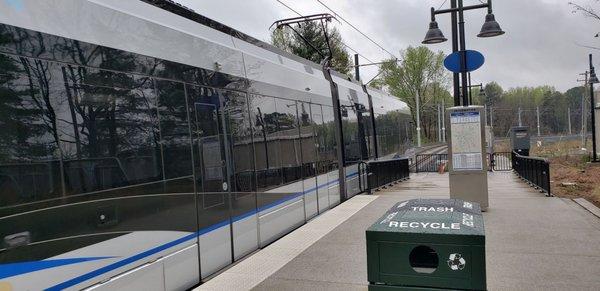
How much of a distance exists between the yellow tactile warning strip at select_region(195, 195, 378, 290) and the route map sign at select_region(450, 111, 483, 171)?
2373mm

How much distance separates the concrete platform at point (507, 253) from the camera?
5.63 metres

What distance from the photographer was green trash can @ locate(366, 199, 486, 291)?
10.2 feet

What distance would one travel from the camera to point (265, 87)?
8180 millimetres

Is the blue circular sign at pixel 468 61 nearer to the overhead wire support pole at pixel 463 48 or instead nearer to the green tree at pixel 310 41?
the overhead wire support pole at pixel 463 48

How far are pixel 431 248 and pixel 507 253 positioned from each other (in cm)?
411

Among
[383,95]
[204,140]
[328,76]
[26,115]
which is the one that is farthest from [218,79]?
[383,95]

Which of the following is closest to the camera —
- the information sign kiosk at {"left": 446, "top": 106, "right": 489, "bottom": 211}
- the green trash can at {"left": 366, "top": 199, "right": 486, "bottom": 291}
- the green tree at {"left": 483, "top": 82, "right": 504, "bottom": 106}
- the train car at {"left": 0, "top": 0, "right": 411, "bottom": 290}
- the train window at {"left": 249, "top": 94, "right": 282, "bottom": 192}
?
the green trash can at {"left": 366, "top": 199, "right": 486, "bottom": 291}

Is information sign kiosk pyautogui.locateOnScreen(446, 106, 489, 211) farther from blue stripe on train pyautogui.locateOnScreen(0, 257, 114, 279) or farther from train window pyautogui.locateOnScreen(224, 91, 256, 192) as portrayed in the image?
blue stripe on train pyautogui.locateOnScreen(0, 257, 114, 279)

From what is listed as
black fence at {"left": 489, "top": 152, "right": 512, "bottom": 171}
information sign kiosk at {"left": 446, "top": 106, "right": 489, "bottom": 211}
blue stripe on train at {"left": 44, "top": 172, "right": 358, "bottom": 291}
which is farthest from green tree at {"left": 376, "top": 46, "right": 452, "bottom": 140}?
blue stripe on train at {"left": 44, "top": 172, "right": 358, "bottom": 291}

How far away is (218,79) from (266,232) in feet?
8.11

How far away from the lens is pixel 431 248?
3.22 meters

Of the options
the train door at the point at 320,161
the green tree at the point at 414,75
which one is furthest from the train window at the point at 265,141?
the green tree at the point at 414,75

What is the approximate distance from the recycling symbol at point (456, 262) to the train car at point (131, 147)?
8.97 feet

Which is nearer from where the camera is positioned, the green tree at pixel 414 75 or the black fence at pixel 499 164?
the black fence at pixel 499 164
